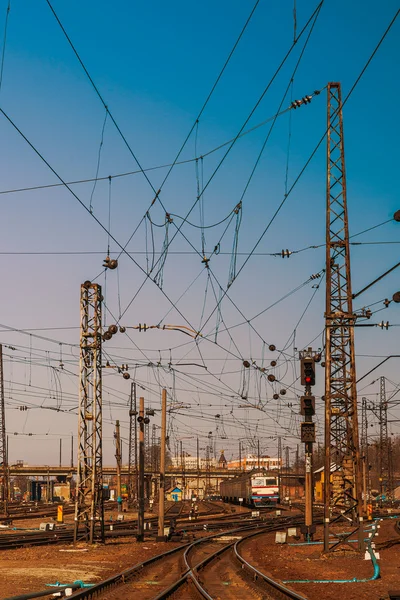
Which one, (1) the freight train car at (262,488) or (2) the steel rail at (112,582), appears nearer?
(2) the steel rail at (112,582)

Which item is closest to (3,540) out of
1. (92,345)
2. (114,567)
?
(92,345)

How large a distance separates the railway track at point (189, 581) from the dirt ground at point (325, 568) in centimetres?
66

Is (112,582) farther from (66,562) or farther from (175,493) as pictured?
(175,493)

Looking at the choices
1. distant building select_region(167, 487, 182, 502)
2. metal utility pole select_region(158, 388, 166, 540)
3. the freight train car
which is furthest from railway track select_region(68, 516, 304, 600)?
distant building select_region(167, 487, 182, 502)

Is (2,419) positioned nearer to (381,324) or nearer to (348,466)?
(348,466)

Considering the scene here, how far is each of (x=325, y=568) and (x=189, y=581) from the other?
4.75m

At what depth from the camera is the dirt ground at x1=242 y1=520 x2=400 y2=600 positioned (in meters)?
16.7

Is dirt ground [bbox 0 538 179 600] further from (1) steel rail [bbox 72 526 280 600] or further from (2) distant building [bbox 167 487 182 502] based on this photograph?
(2) distant building [bbox 167 487 182 502]

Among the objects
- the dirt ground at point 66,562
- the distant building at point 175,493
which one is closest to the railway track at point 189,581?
the dirt ground at point 66,562

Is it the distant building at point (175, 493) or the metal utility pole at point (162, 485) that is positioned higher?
the metal utility pole at point (162, 485)

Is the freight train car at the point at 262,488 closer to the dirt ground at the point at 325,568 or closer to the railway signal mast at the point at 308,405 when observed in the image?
the dirt ground at the point at 325,568

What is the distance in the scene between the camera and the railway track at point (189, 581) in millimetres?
16703

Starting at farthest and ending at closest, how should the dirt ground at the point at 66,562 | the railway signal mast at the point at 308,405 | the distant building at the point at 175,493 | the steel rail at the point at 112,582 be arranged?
the distant building at the point at 175,493, the railway signal mast at the point at 308,405, the dirt ground at the point at 66,562, the steel rail at the point at 112,582

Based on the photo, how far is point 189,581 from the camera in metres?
19.2
